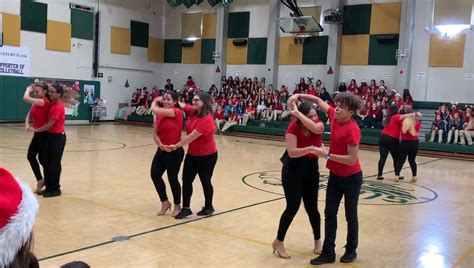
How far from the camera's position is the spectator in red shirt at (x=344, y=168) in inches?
195

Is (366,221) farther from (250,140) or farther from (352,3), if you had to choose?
(352,3)

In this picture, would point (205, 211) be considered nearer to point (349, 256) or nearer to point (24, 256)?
point (349, 256)

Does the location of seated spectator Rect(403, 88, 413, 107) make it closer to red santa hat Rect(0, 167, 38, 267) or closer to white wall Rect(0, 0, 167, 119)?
white wall Rect(0, 0, 167, 119)

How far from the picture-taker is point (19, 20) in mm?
21625

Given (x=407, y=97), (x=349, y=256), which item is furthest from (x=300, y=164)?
(x=407, y=97)

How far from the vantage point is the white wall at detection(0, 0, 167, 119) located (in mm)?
22578

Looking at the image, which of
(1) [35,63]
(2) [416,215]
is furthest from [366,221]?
(1) [35,63]

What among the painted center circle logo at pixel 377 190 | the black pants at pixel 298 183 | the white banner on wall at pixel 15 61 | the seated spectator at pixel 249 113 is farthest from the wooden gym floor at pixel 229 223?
the white banner on wall at pixel 15 61

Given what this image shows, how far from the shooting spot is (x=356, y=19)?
73.7ft

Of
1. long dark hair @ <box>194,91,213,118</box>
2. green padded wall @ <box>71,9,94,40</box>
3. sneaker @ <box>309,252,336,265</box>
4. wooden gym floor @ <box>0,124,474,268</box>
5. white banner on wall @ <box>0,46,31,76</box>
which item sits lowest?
wooden gym floor @ <box>0,124,474,268</box>

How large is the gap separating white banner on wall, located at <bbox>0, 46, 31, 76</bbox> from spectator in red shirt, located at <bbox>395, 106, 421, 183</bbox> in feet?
57.4

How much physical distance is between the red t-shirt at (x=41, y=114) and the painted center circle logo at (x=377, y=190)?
12.9 ft

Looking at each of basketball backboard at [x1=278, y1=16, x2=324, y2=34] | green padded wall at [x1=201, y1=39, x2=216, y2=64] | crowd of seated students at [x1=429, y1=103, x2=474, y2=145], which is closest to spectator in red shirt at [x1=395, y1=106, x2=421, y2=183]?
crowd of seated students at [x1=429, y1=103, x2=474, y2=145]

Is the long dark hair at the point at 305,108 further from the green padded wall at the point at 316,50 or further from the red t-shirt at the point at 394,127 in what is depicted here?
the green padded wall at the point at 316,50
